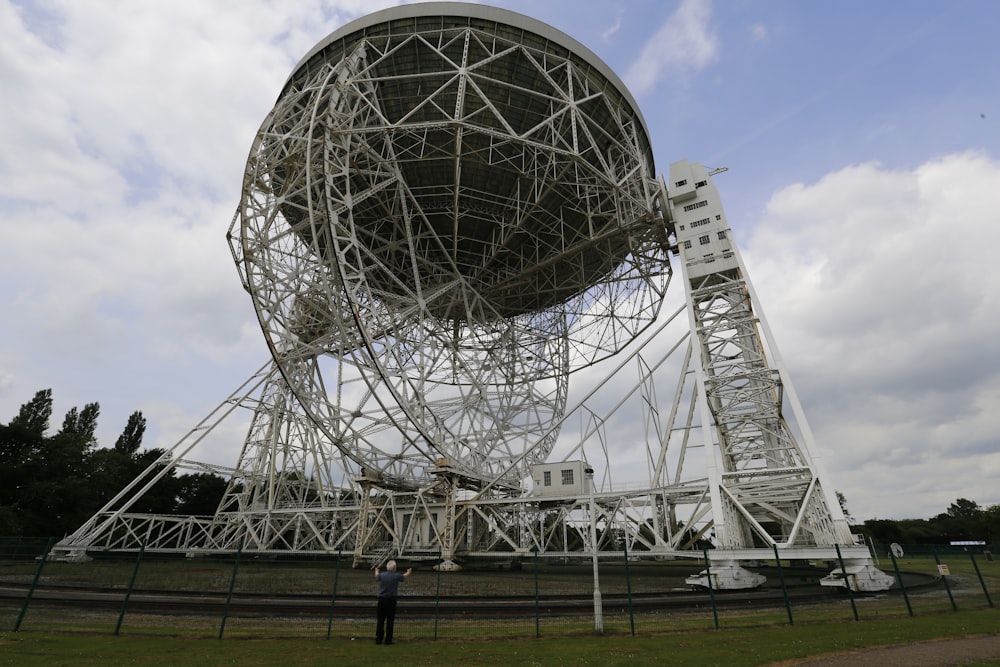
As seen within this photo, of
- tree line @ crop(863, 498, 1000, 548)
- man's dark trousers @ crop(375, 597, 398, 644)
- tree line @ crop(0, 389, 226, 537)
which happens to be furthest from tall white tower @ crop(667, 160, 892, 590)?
tree line @ crop(863, 498, 1000, 548)

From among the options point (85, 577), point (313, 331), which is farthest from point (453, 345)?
point (85, 577)

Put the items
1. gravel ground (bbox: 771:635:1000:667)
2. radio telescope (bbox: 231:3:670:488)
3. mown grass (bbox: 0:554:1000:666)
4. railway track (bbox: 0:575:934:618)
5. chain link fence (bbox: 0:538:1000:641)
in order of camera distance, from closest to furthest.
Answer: gravel ground (bbox: 771:635:1000:667)
mown grass (bbox: 0:554:1000:666)
chain link fence (bbox: 0:538:1000:641)
railway track (bbox: 0:575:934:618)
radio telescope (bbox: 231:3:670:488)

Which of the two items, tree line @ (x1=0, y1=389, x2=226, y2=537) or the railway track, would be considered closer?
the railway track

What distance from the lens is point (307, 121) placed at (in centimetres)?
1972

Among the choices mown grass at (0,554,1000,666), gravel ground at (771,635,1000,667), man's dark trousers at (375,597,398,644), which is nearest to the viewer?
gravel ground at (771,635,1000,667)

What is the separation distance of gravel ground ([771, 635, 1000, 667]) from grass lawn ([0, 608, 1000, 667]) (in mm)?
308

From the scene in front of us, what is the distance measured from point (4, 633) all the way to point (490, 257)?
19433 millimetres

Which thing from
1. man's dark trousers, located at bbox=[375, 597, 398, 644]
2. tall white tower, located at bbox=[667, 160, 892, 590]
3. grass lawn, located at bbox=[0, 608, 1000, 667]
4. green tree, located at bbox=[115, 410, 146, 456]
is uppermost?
green tree, located at bbox=[115, 410, 146, 456]

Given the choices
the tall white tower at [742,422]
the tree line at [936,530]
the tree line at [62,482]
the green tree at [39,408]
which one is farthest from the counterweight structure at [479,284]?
the tree line at [936,530]

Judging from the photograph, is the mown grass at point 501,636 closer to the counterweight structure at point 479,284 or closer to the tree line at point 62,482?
the counterweight structure at point 479,284

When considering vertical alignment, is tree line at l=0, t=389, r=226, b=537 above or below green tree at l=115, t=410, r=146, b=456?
below

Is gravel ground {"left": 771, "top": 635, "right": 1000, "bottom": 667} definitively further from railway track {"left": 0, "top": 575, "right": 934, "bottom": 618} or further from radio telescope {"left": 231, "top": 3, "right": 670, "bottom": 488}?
radio telescope {"left": 231, "top": 3, "right": 670, "bottom": 488}

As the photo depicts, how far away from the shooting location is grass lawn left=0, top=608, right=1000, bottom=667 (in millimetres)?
7578

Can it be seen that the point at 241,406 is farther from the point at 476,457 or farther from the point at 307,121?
the point at 307,121
